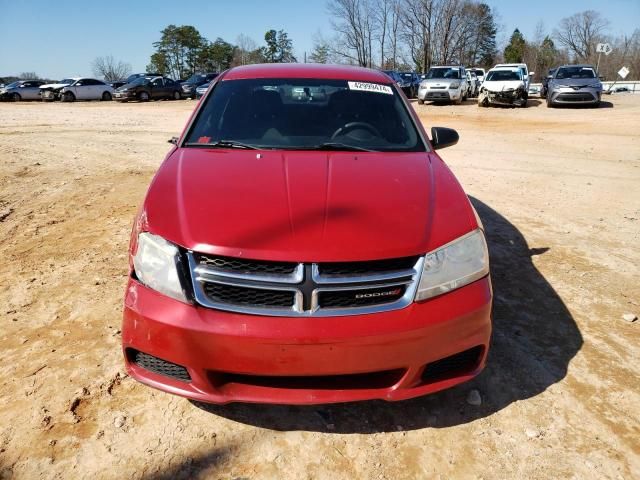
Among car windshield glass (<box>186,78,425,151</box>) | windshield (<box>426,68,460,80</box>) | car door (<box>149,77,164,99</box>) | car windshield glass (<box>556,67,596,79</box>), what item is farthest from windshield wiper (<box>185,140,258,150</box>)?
car door (<box>149,77,164,99</box>)

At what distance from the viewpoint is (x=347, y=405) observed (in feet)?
7.75

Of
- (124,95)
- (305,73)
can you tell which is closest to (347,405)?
(305,73)

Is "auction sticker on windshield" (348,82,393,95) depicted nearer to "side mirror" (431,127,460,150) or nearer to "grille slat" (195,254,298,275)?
"side mirror" (431,127,460,150)

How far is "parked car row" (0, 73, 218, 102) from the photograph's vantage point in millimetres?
27953

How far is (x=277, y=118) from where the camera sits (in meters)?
3.28

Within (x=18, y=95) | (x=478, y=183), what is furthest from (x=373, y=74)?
(x=18, y=95)

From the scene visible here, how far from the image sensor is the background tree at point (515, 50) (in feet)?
233

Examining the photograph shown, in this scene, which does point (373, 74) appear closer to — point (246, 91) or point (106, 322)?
point (246, 91)

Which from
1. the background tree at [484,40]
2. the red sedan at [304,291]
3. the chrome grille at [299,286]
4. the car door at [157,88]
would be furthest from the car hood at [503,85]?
the background tree at [484,40]

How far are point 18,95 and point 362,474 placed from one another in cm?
3548

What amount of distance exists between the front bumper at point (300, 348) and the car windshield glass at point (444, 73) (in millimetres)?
21556

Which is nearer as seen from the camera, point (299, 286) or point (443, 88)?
point (299, 286)

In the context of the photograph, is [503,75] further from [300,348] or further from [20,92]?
[20,92]

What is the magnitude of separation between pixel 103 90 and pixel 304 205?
31.9m
